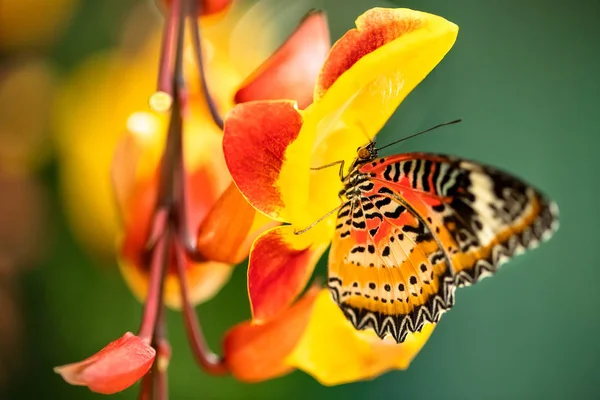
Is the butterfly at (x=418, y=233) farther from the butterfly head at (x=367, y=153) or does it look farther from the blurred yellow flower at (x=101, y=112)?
the blurred yellow flower at (x=101, y=112)

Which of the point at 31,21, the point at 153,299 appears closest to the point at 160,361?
the point at 153,299

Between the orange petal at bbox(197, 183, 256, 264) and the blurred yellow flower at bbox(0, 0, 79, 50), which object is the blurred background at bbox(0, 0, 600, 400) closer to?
the blurred yellow flower at bbox(0, 0, 79, 50)

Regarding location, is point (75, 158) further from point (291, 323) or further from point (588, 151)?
point (588, 151)

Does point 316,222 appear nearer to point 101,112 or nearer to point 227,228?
point 227,228

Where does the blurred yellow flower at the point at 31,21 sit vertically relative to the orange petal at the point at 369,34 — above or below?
below

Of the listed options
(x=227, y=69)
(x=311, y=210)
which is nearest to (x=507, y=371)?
(x=227, y=69)

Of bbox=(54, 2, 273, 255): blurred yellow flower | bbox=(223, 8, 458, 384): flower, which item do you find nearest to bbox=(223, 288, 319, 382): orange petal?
bbox=(223, 8, 458, 384): flower

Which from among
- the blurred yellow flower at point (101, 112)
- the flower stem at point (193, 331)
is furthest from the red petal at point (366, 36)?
the blurred yellow flower at point (101, 112)
